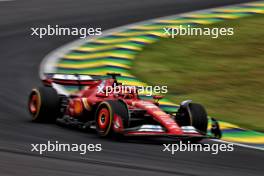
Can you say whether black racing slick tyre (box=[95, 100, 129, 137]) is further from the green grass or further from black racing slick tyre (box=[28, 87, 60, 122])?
the green grass

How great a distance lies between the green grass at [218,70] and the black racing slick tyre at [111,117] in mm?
2466

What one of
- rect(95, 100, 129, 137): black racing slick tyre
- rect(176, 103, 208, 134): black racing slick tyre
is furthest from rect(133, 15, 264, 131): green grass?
rect(95, 100, 129, 137): black racing slick tyre

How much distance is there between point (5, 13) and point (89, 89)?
32.9ft

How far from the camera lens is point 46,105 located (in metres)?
12.5

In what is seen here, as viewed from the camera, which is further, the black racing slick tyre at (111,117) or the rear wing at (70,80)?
the rear wing at (70,80)

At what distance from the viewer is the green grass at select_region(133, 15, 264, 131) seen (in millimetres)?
14195

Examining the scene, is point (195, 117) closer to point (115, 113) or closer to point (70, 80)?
point (115, 113)

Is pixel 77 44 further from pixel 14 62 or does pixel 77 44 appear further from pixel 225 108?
pixel 225 108

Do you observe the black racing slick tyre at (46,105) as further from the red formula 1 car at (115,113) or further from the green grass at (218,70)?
the green grass at (218,70)

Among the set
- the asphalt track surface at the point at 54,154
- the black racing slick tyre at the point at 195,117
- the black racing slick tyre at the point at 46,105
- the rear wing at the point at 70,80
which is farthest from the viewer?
the rear wing at the point at 70,80

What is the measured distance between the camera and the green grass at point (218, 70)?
1420cm

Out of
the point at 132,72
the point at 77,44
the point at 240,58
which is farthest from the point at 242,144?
the point at 77,44

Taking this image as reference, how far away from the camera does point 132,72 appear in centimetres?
1625

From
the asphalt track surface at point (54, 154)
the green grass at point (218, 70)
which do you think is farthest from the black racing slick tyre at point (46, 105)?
the green grass at point (218, 70)
